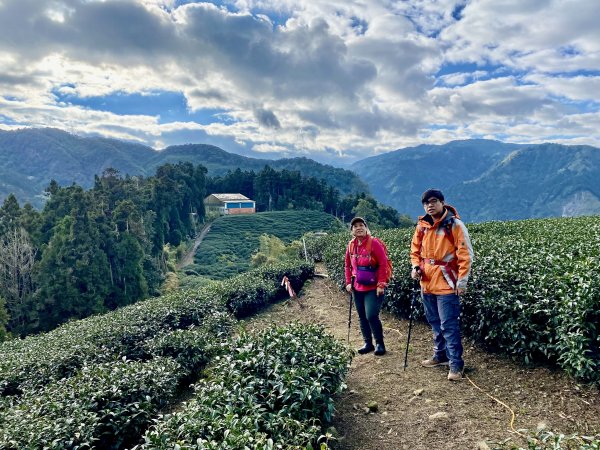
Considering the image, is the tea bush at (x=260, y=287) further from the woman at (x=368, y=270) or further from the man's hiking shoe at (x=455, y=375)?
the man's hiking shoe at (x=455, y=375)

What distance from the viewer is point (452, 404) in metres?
4.68

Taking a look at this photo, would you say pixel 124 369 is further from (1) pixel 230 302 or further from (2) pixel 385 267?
(1) pixel 230 302

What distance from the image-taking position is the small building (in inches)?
3241

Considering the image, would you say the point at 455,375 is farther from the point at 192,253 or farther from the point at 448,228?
the point at 192,253

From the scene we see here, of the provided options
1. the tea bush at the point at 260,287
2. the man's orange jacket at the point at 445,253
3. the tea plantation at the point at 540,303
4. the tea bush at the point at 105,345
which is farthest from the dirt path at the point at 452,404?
the tea bush at the point at 260,287

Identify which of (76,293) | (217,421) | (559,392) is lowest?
(76,293)

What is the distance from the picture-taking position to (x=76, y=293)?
3297cm

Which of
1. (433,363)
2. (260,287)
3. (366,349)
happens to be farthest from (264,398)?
(260,287)

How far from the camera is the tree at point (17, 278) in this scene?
3288 cm

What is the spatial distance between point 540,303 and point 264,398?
356 centimetres

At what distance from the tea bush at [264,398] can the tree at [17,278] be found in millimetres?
35423

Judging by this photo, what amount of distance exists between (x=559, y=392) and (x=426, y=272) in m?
1.99

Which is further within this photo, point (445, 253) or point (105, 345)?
point (105, 345)

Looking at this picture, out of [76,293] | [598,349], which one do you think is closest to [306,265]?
[598,349]
